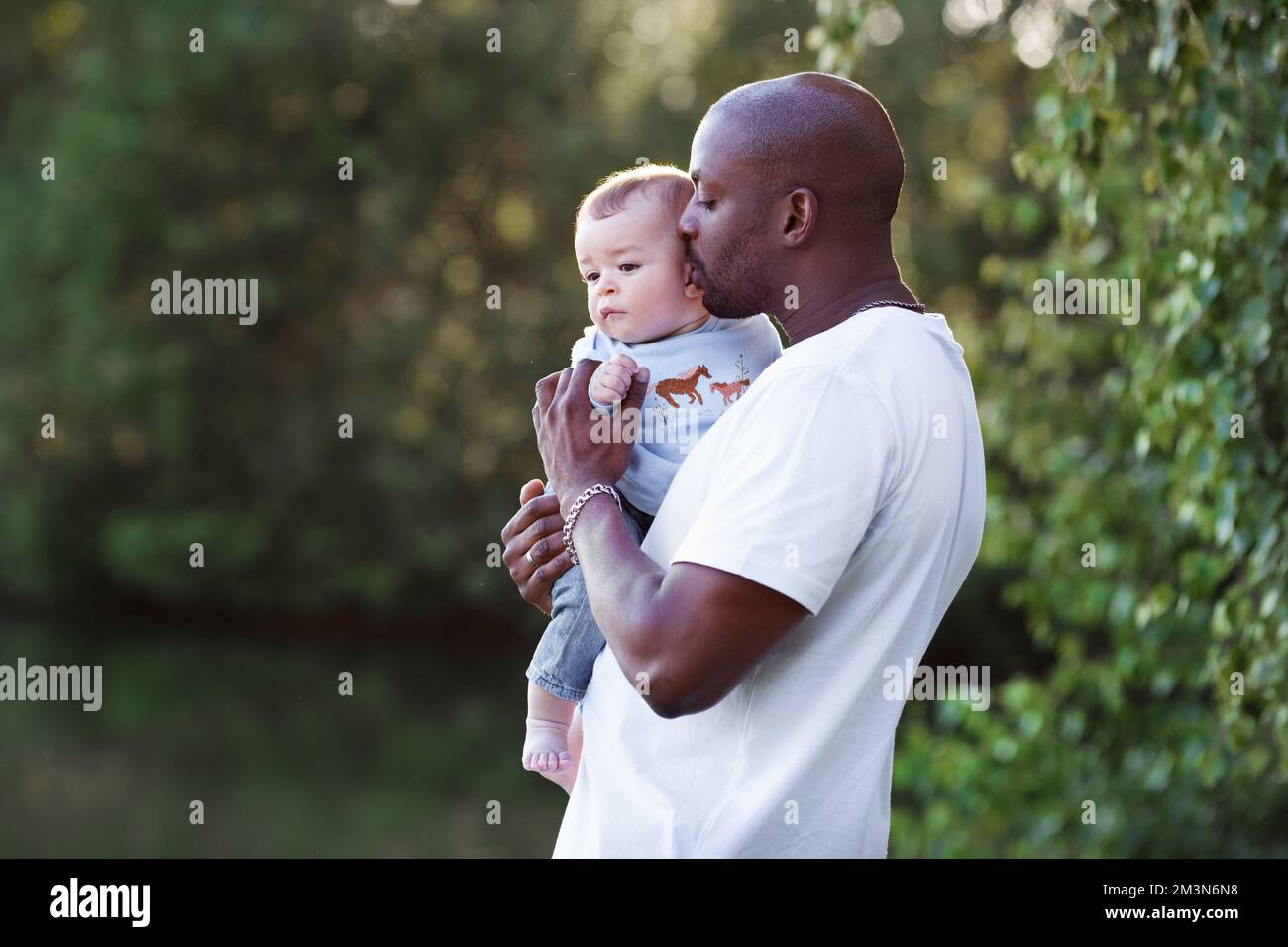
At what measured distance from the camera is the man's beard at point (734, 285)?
1930 mm

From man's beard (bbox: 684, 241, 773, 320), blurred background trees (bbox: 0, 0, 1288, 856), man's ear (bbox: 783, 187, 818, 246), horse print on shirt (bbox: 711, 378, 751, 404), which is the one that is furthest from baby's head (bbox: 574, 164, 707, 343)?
blurred background trees (bbox: 0, 0, 1288, 856)

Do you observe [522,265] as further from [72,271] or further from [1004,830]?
[1004,830]

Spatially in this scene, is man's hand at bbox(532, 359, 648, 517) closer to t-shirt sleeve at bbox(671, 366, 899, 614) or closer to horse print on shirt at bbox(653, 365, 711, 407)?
horse print on shirt at bbox(653, 365, 711, 407)

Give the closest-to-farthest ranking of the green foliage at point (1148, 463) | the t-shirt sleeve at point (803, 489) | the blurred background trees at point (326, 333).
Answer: the t-shirt sleeve at point (803, 489) < the green foliage at point (1148, 463) < the blurred background trees at point (326, 333)

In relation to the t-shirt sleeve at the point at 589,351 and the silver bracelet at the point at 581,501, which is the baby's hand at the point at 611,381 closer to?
the t-shirt sleeve at the point at 589,351

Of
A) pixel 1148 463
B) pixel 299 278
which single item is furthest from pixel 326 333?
pixel 1148 463

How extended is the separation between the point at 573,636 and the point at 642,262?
56 centimetres

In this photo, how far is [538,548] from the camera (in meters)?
2.19

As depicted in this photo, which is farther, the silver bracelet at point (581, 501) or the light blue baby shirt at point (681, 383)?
the light blue baby shirt at point (681, 383)

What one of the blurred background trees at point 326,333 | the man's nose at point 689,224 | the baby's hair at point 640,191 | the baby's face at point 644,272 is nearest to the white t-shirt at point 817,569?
the man's nose at point 689,224

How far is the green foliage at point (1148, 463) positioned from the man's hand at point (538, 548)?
5.42ft

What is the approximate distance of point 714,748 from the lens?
6.01 ft

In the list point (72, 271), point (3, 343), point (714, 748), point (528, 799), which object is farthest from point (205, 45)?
point (714, 748)

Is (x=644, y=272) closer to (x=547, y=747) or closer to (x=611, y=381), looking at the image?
(x=611, y=381)
